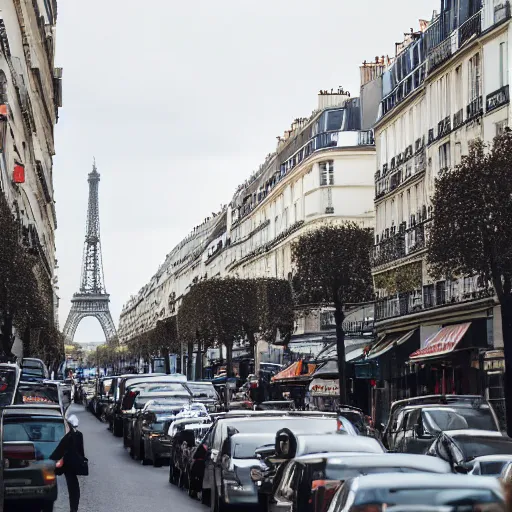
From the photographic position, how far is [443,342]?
158 ft

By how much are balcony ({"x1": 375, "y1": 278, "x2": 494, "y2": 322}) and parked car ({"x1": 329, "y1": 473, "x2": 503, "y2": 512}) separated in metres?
32.4

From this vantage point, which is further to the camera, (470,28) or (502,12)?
(470,28)

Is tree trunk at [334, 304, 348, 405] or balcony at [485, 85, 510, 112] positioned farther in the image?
tree trunk at [334, 304, 348, 405]

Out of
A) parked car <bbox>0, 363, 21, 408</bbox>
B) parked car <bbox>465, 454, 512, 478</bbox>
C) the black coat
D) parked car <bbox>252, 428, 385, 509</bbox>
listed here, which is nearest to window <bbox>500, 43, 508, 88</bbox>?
parked car <bbox>0, 363, 21, 408</bbox>

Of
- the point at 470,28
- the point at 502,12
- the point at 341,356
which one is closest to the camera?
the point at 502,12

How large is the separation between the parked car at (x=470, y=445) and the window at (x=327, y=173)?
5884 centimetres

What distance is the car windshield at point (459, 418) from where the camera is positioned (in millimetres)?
26625

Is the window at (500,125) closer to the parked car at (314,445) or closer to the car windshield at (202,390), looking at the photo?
the car windshield at (202,390)

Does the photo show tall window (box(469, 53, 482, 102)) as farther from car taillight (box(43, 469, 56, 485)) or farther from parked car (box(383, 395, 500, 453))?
car taillight (box(43, 469, 56, 485))

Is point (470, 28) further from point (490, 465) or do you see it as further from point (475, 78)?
point (490, 465)

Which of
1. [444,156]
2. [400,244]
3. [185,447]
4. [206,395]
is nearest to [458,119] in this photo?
[444,156]

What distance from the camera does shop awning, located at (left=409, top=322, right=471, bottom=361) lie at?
47000 mm

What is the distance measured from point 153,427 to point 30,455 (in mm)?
12645

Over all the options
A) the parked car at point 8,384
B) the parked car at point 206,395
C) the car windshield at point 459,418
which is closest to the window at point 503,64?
the parked car at point 206,395
